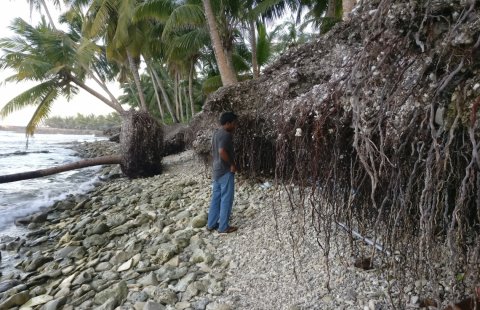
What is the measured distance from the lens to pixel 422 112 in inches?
76.0

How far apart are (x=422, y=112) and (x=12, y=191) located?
39.7 feet

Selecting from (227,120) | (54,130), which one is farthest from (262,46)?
(54,130)

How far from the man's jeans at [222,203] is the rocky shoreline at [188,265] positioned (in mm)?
172

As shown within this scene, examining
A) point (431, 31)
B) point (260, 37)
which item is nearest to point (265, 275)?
point (431, 31)

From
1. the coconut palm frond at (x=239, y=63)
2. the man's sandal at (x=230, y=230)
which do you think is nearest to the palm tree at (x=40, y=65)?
the coconut palm frond at (x=239, y=63)

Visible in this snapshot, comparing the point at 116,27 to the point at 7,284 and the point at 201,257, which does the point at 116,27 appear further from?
the point at 201,257

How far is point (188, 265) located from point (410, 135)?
2.60 meters

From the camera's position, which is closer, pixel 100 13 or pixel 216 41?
pixel 216 41

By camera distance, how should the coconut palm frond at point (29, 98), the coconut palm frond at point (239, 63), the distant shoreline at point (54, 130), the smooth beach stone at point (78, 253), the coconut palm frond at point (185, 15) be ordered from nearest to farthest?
the smooth beach stone at point (78, 253)
the coconut palm frond at point (185, 15)
the coconut palm frond at point (29, 98)
the coconut palm frond at point (239, 63)
the distant shoreline at point (54, 130)

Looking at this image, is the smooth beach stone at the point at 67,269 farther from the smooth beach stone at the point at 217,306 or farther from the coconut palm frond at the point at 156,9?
the coconut palm frond at the point at 156,9

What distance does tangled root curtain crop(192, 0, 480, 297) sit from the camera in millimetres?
1645

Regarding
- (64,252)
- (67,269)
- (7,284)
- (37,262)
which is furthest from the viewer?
(64,252)

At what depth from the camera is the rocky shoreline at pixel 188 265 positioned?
2672 millimetres

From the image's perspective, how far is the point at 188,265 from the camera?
134 inches
